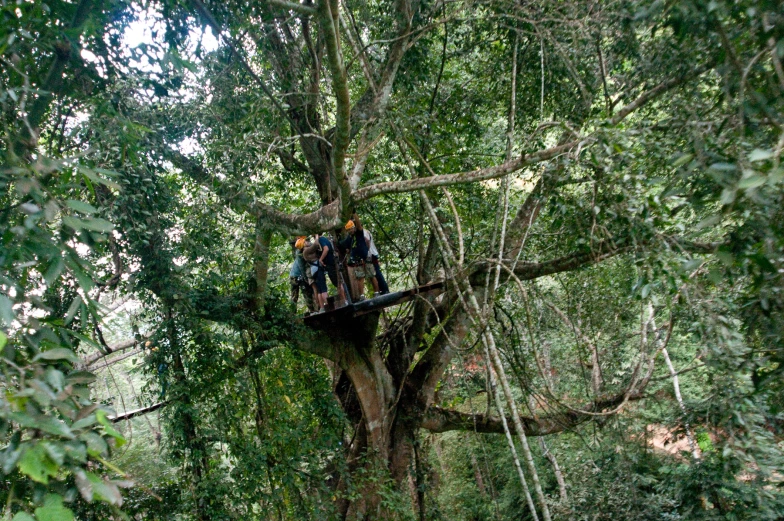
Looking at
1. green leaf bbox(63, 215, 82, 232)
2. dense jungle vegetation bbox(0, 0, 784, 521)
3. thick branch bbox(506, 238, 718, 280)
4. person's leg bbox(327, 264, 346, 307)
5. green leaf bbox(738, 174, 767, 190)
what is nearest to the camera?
green leaf bbox(738, 174, 767, 190)

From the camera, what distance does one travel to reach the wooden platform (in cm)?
602

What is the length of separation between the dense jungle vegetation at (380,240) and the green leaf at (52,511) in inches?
2.4

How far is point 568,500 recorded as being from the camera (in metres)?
7.01

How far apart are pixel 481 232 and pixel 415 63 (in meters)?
1.98

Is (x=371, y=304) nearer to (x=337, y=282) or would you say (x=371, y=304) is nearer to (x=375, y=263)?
(x=337, y=282)

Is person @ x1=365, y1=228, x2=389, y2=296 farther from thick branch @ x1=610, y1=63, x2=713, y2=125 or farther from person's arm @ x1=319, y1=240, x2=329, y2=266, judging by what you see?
thick branch @ x1=610, y1=63, x2=713, y2=125

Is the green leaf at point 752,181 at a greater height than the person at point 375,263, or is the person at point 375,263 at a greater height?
the person at point 375,263

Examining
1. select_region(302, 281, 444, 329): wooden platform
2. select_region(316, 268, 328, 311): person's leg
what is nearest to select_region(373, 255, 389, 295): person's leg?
select_region(302, 281, 444, 329): wooden platform

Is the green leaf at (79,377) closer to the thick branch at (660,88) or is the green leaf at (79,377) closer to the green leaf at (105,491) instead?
the green leaf at (105,491)

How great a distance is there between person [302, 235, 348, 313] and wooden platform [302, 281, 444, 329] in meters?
0.14

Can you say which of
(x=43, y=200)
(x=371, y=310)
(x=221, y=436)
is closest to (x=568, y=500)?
(x=371, y=310)

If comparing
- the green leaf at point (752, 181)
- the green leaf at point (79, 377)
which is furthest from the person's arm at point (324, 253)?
the green leaf at point (752, 181)

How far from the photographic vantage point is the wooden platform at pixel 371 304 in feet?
19.7

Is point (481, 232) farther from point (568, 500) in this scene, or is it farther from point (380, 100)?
point (568, 500)
